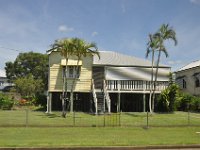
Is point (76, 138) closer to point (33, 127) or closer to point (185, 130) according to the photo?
point (33, 127)

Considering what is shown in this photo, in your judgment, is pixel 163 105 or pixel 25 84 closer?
pixel 163 105

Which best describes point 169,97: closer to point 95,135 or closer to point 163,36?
point 163,36

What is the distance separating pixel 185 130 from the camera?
71.7 ft

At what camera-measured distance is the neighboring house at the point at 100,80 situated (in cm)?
3562

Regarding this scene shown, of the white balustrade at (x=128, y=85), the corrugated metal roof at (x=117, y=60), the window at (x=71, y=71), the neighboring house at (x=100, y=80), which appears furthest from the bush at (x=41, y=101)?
the white balustrade at (x=128, y=85)

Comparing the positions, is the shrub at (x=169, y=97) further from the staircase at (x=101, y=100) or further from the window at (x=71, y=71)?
the window at (x=71, y=71)

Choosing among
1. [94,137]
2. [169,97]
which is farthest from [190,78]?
[94,137]

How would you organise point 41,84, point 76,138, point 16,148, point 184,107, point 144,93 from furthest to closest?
point 41,84 → point 184,107 → point 144,93 → point 76,138 → point 16,148

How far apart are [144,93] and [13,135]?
20.0 metres

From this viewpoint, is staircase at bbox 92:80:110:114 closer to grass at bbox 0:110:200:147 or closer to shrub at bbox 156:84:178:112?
shrub at bbox 156:84:178:112

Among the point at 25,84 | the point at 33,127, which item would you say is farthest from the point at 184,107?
the point at 25,84

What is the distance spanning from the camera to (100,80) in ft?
121

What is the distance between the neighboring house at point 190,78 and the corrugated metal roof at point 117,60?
27.8 feet

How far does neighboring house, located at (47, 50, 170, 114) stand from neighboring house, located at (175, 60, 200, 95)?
8.24 m
